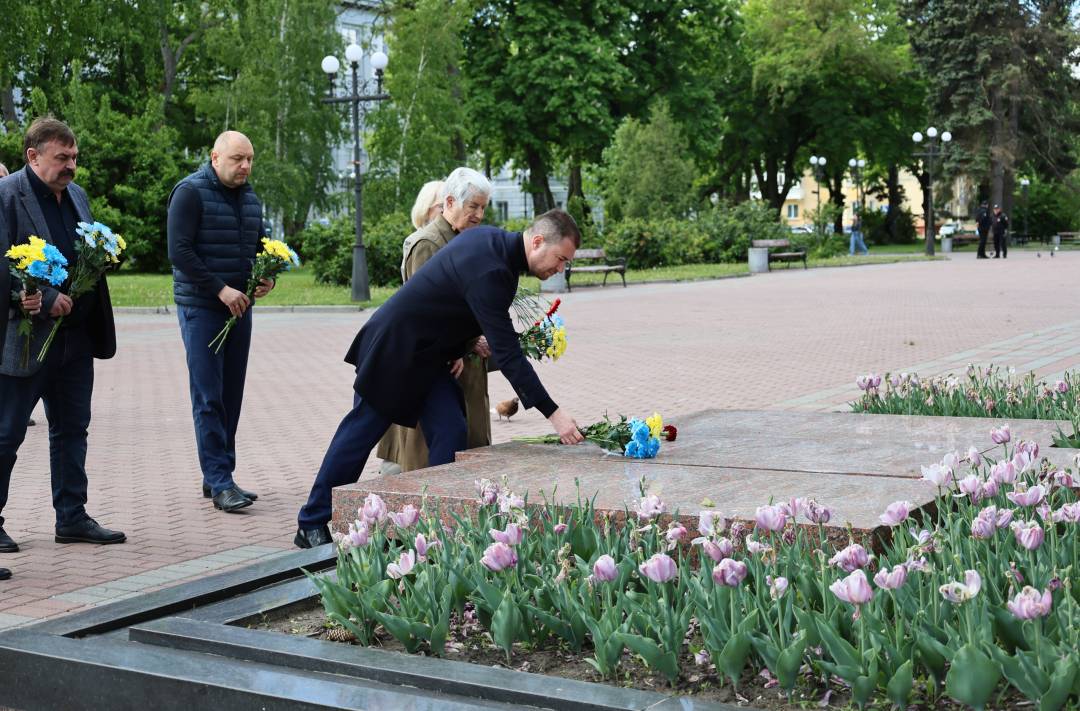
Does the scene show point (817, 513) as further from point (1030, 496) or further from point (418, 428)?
point (418, 428)

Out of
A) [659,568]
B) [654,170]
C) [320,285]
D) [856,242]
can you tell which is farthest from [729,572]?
[856,242]

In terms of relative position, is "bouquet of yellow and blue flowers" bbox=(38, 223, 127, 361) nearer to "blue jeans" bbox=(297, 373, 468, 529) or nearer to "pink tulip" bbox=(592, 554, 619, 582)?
"blue jeans" bbox=(297, 373, 468, 529)

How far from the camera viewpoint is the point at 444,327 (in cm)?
534

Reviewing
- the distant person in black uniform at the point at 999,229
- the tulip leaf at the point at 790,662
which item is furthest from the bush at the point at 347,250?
the tulip leaf at the point at 790,662

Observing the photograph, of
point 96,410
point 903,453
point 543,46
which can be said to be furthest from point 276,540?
point 543,46

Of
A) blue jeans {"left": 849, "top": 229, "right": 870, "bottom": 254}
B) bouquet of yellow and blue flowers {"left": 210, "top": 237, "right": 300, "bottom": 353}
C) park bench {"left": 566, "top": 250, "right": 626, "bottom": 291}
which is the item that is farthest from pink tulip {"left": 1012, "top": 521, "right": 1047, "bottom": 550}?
blue jeans {"left": 849, "top": 229, "right": 870, "bottom": 254}

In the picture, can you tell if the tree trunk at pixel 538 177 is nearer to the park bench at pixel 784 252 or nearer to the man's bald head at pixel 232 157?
the park bench at pixel 784 252

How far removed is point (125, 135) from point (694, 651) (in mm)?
38234

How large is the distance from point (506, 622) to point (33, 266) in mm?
3064

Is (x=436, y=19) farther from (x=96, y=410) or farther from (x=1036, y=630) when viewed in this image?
(x=1036, y=630)

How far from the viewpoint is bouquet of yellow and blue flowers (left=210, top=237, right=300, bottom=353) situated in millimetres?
6867

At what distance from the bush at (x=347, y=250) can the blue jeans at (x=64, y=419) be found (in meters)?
22.1

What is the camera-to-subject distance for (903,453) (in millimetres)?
5625

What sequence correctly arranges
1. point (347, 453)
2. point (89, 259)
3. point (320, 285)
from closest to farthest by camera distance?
point (347, 453) < point (89, 259) < point (320, 285)
